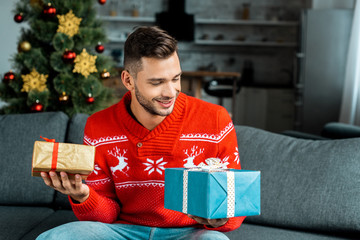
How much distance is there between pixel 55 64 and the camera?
2500mm

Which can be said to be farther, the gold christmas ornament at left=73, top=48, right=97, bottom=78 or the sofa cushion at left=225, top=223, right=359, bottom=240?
the gold christmas ornament at left=73, top=48, right=97, bottom=78

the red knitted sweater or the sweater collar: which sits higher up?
the sweater collar

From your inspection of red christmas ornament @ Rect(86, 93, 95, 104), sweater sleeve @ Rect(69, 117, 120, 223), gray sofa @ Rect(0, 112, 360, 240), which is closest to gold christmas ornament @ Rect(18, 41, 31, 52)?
red christmas ornament @ Rect(86, 93, 95, 104)

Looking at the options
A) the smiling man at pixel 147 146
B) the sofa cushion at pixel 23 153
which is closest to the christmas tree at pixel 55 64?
the sofa cushion at pixel 23 153

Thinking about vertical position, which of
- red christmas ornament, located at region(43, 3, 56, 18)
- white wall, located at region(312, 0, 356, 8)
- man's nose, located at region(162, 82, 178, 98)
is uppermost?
white wall, located at region(312, 0, 356, 8)

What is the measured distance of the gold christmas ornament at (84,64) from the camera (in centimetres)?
251

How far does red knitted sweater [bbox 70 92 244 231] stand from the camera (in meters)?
1.30

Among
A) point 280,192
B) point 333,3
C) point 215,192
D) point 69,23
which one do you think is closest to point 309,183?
point 280,192

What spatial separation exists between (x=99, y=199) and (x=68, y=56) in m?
1.40

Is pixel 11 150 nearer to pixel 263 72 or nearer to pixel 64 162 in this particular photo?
pixel 64 162

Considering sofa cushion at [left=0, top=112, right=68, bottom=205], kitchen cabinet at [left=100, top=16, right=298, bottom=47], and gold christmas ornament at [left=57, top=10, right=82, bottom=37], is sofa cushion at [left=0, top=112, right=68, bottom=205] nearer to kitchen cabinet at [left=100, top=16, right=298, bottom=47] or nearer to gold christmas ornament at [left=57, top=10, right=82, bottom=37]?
gold christmas ornament at [left=57, top=10, right=82, bottom=37]

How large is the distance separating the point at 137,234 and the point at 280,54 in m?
5.83

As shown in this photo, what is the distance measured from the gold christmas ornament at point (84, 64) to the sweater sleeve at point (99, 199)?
1190 mm

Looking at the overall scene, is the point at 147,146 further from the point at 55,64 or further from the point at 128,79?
the point at 55,64
